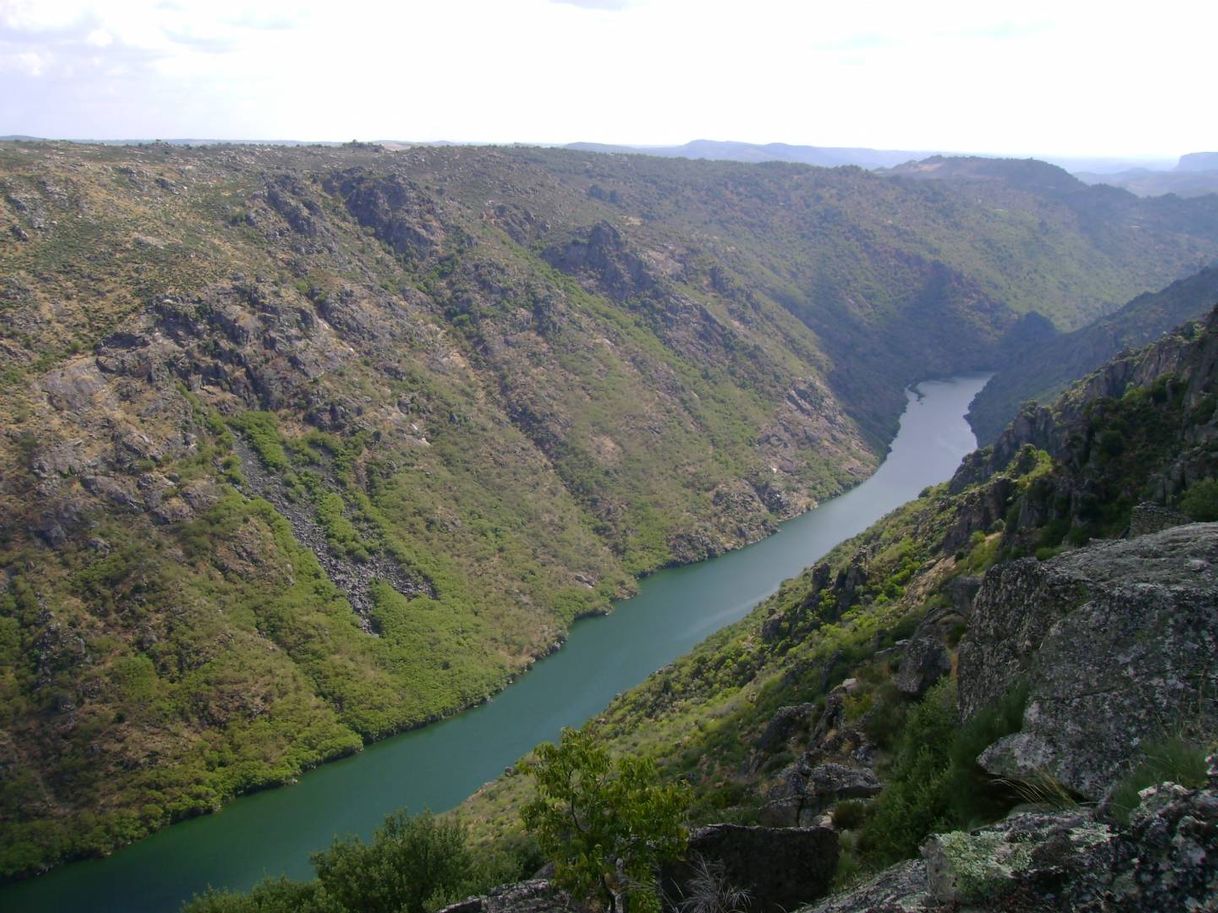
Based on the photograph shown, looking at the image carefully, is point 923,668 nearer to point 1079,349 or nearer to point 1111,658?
point 1111,658

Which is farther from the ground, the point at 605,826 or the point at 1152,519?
the point at 1152,519

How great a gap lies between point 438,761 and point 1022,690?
193 ft

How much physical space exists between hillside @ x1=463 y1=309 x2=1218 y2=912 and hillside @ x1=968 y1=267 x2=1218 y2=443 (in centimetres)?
8170

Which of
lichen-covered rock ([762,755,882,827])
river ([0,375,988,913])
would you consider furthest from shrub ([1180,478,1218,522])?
river ([0,375,988,913])

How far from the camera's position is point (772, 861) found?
37.0 feet

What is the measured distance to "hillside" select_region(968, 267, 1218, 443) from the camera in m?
108

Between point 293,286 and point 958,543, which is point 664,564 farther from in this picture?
point 958,543

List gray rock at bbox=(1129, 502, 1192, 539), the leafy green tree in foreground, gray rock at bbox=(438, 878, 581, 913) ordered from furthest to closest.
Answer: gray rock at bbox=(1129, 502, 1192, 539) → gray rock at bbox=(438, 878, 581, 913) → the leafy green tree in foreground

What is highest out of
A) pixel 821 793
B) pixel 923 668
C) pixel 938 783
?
pixel 938 783

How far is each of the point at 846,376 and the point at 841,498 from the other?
44.8 metres

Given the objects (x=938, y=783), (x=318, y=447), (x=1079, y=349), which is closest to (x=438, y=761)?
(x=318, y=447)

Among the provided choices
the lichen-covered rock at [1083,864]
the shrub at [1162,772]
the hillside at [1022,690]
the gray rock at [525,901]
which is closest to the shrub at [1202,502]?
the hillside at [1022,690]

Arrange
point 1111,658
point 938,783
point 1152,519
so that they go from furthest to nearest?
point 1152,519
point 938,783
point 1111,658

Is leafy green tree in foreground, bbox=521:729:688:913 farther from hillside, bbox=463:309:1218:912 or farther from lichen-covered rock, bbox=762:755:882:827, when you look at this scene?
hillside, bbox=463:309:1218:912
